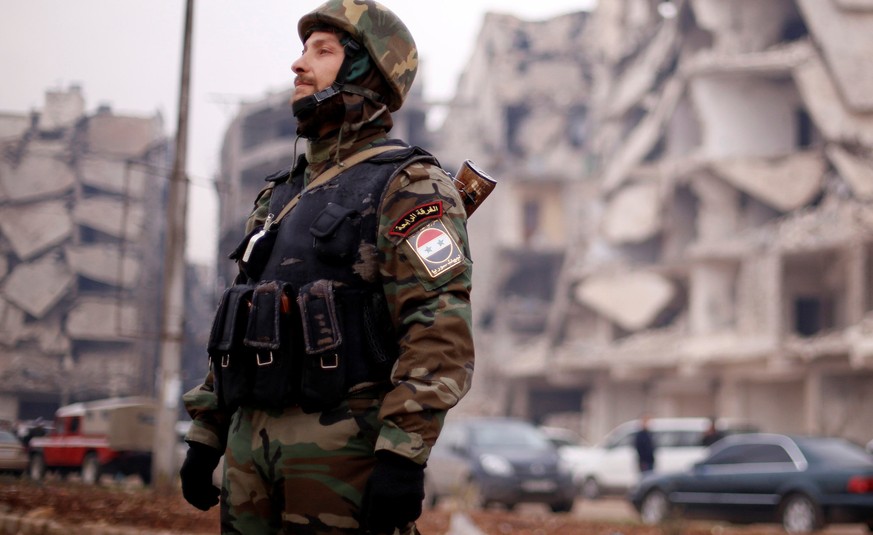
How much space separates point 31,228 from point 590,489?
14420 mm

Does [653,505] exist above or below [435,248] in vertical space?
below

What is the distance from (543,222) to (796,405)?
22.5m

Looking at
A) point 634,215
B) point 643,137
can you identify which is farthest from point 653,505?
point 643,137

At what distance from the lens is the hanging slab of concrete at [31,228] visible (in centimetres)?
1273

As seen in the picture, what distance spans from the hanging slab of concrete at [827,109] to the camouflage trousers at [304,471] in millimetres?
33554

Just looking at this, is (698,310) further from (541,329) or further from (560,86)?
(560,86)

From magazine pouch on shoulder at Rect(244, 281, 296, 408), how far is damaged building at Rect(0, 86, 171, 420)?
8.51 meters

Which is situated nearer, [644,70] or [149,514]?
[149,514]

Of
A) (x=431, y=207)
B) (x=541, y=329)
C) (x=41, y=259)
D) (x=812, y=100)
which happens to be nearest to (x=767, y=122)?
(x=812, y=100)

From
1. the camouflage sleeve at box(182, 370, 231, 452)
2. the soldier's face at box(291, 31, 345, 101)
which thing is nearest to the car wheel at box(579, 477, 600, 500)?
the camouflage sleeve at box(182, 370, 231, 452)

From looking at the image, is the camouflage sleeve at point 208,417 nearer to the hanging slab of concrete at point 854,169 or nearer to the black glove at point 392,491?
the black glove at point 392,491

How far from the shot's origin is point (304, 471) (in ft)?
10.2

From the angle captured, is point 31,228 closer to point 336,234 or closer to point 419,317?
point 336,234

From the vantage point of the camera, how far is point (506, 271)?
176ft
